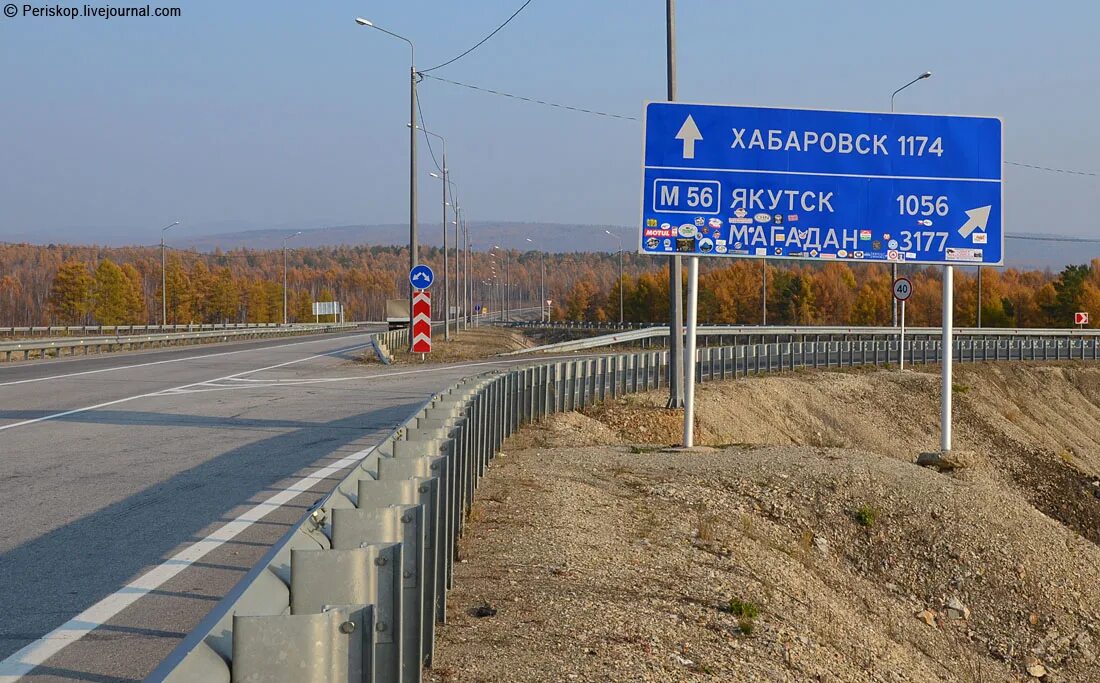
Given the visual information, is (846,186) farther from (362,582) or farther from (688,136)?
(362,582)

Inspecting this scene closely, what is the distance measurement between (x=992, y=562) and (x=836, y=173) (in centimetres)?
658

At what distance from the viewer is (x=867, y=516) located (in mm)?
13414

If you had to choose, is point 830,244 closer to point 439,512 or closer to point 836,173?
point 836,173

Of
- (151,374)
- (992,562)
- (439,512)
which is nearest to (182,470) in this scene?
(439,512)

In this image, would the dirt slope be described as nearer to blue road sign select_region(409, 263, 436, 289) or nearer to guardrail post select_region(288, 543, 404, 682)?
guardrail post select_region(288, 543, 404, 682)

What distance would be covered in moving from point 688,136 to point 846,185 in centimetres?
252

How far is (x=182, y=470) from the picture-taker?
12578 mm

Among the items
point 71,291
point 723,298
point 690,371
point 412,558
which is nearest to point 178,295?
point 71,291

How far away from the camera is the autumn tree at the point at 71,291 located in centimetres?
12875

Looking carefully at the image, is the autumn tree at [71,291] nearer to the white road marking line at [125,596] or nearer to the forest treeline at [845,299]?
the forest treeline at [845,299]

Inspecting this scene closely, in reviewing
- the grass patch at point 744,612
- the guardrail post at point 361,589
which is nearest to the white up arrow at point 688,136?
the grass patch at point 744,612

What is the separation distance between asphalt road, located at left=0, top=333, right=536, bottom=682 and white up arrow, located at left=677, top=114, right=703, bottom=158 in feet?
19.1

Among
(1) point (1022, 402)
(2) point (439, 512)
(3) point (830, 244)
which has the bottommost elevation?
(1) point (1022, 402)

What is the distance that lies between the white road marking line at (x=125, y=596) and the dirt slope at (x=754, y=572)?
70.3 inches
